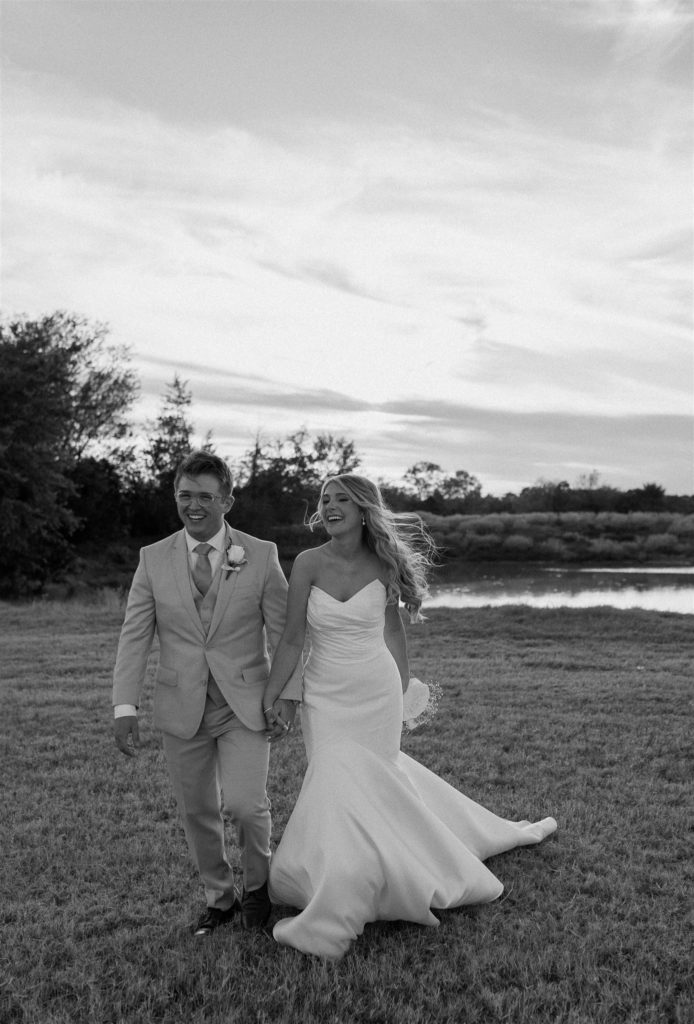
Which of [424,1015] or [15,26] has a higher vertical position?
[15,26]

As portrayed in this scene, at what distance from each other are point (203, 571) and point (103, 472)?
35500 millimetres

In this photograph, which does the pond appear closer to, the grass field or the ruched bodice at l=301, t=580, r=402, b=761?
the grass field

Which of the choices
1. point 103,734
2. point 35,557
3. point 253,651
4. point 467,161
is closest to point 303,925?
point 253,651

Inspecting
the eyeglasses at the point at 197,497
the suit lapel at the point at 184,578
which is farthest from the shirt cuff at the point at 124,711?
the eyeglasses at the point at 197,497

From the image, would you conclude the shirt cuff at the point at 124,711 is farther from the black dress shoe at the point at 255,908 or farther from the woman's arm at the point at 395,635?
the woman's arm at the point at 395,635

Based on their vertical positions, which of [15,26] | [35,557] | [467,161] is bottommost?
[35,557]

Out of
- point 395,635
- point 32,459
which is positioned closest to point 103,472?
point 32,459

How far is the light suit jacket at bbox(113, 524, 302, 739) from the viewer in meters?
3.92

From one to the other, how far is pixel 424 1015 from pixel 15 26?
10842 millimetres

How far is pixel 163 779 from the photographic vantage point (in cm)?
629

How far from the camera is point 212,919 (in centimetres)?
397

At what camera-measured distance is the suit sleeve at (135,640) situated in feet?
12.9

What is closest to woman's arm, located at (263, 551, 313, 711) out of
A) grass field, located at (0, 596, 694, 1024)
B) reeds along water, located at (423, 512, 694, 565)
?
grass field, located at (0, 596, 694, 1024)

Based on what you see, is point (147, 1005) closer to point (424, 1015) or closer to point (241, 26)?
point (424, 1015)
